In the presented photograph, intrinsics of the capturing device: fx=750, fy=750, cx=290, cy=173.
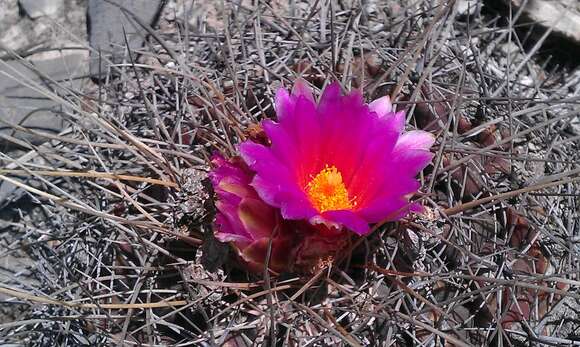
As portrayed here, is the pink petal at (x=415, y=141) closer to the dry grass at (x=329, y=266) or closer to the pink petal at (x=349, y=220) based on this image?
the dry grass at (x=329, y=266)

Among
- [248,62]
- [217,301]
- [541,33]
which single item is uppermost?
[248,62]

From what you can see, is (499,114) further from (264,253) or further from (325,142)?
(264,253)

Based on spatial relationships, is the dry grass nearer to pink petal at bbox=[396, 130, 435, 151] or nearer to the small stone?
pink petal at bbox=[396, 130, 435, 151]

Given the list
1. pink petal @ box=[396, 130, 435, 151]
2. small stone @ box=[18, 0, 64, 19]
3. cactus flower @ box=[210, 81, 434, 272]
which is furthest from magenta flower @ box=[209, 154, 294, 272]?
small stone @ box=[18, 0, 64, 19]

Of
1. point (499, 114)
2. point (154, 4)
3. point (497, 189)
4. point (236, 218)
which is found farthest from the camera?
point (154, 4)

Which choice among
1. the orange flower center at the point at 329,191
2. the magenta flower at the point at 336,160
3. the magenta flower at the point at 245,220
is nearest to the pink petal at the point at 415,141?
the magenta flower at the point at 336,160

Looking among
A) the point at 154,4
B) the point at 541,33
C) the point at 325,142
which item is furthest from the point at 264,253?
the point at 541,33

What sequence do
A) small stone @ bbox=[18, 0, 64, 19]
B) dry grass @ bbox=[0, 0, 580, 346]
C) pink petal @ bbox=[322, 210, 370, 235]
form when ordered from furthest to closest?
small stone @ bbox=[18, 0, 64, 19], dry grass @ bbox=[0, 0, 580, 346], pink petal @ bbox=[322, 210, 370, 235]
